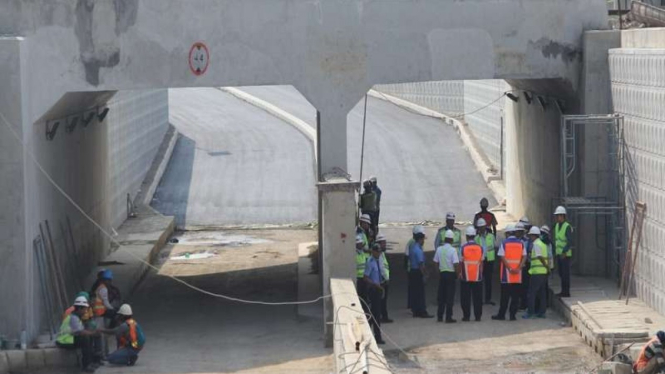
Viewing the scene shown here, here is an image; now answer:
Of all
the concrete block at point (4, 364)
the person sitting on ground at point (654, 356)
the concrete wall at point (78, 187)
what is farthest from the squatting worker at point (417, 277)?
the concrete block at point (4, 364)

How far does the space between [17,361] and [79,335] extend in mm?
980

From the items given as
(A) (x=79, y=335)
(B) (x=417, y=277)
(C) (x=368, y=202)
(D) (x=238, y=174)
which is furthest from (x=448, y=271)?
(D) (x=238, y=174)

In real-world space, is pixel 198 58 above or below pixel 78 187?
above

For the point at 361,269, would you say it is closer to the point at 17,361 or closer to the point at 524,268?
the point at 524,268

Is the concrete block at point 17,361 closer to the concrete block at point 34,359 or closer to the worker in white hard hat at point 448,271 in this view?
the concrete block at point 34,359

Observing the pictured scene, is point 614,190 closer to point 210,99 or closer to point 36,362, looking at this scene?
point 36,362

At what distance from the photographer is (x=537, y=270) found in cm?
2214

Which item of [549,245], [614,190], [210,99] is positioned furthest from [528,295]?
[210,99]

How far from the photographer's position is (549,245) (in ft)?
73.4

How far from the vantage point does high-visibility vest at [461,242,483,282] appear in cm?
2222

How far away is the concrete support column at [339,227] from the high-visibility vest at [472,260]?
1798 millimetres

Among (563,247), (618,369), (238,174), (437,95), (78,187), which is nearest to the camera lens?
(618,369)

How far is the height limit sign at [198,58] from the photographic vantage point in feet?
75.6

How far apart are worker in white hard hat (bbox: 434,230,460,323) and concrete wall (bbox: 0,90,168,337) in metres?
6.07
